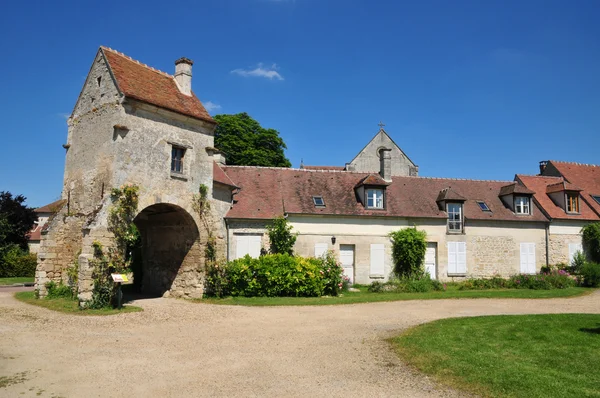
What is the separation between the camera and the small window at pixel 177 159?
597 inches

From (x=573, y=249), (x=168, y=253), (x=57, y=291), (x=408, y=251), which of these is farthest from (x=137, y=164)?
(x=573, y=249)

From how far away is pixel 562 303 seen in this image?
46.0ft

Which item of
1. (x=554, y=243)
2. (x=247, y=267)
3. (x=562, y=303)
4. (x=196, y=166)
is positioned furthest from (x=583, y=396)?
(x=554, y=243)

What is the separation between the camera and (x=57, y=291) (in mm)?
14547

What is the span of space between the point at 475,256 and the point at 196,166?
46.1ft

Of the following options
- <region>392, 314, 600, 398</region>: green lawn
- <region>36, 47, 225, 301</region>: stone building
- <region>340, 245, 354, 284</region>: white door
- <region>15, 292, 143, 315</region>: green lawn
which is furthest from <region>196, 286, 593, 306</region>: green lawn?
<region>392, 314, 600, 398</region>: green lawn

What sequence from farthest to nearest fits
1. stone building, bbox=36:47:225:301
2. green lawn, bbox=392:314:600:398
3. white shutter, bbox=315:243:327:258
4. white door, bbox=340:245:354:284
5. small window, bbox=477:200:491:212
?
small window, bbox=477:200:491:212
white door, bbox=340:245:354:284
white shutter, bbox=315:243:327:258
stone building, bbox=36:47:225:301
green lawn, bbox=392:314:600:398

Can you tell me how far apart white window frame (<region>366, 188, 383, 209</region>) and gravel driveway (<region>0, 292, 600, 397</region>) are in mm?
8506

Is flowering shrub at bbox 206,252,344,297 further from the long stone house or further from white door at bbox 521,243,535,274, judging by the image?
white door at bbox 521,243,535,274

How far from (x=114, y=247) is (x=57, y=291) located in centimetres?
331

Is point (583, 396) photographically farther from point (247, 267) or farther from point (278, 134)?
point (278, 134)

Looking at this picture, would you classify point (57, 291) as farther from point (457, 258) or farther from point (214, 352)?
point (457, 258)

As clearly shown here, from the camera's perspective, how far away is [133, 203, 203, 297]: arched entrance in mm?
15914

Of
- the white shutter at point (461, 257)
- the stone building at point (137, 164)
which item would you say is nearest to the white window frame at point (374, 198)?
the white shutter at point (461, 257)
